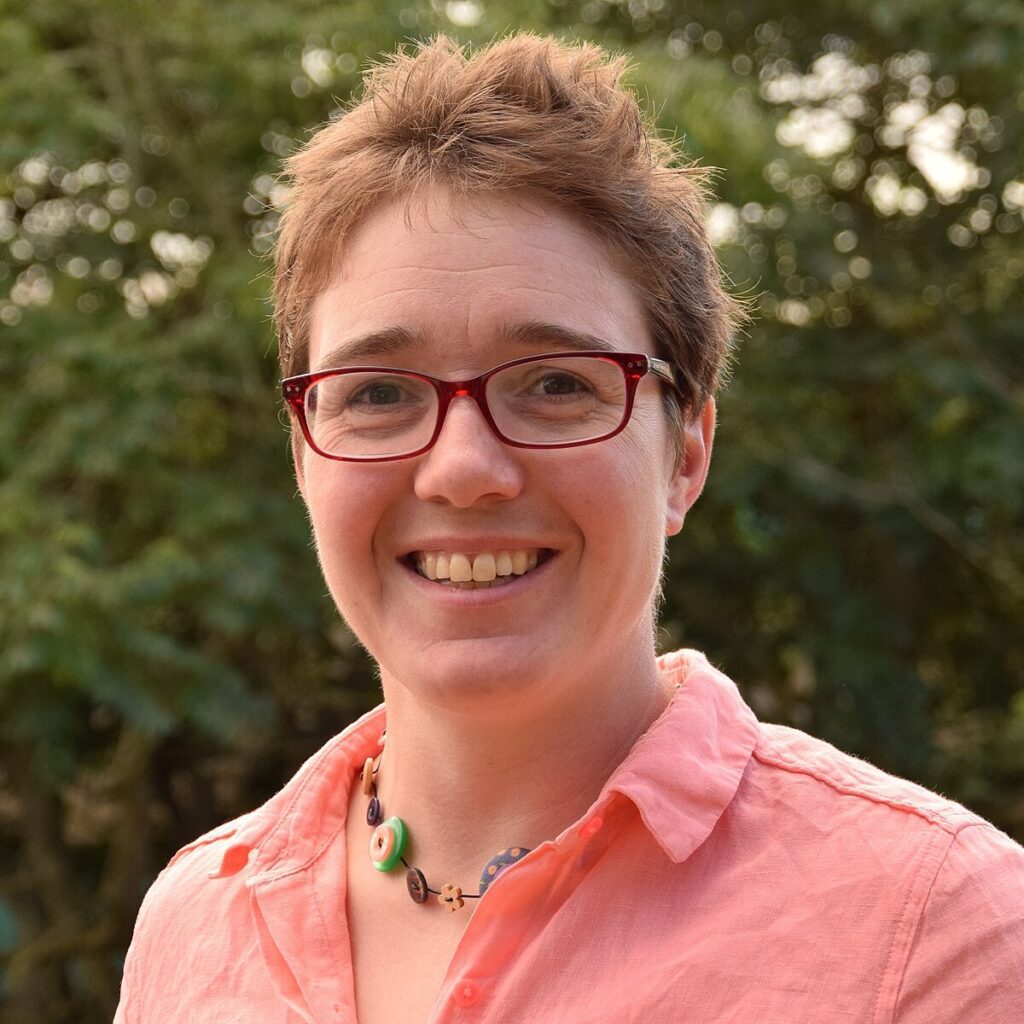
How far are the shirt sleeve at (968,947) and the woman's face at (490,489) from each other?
1.32 ft

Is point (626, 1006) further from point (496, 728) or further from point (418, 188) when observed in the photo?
point (418, 188)

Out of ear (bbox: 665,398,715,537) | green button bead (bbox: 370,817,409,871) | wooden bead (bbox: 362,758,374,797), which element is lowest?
wooden bead (bbox: 362,758,374,797)

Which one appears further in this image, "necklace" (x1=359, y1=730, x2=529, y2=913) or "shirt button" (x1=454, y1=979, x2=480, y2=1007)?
"necklace" (x1=359, y1=730, x2=529, y2=913)

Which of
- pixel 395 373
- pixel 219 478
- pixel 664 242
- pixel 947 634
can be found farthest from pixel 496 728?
pixel 947 634

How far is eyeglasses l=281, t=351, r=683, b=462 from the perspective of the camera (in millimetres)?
1377

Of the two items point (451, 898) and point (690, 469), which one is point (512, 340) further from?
point (451, 898)

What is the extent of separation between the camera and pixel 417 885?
154 cm

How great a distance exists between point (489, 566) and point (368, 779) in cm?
46

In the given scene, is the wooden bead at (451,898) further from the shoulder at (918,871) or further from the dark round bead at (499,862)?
the shoulder at (918,871)

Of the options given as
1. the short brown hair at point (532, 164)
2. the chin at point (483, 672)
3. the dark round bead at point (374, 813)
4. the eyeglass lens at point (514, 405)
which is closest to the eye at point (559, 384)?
the eyeglass lens at point (514, 405)

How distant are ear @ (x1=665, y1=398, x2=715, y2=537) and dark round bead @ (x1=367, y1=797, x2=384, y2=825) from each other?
48 cm

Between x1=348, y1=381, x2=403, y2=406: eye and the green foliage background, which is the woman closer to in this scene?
x1=348, y1=381, x2=403, y2=406: eye

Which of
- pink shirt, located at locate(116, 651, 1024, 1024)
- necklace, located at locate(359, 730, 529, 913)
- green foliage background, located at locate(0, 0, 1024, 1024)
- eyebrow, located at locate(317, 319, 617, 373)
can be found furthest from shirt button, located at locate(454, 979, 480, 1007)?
green foliage background, located at locate(0, 0, 1024, 1024)

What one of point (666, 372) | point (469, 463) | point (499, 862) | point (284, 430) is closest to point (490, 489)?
point (469, 463)
